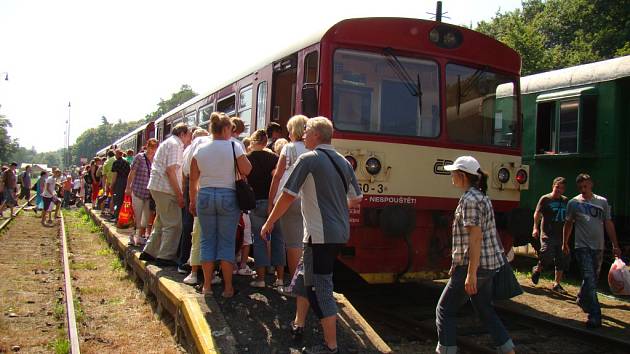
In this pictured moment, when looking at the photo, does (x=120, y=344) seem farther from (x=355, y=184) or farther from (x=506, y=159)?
(x=506, y=159)

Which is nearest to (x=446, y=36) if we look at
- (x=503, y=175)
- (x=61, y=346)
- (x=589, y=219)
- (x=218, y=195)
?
(x=503, y=175)

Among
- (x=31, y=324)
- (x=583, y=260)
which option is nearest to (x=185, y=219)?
(x=31, y=324)

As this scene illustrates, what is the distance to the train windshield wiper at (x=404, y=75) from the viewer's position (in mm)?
6445

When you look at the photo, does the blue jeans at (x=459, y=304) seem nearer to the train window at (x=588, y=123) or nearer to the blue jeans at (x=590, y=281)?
the blue jeans at (x=590, y=281)

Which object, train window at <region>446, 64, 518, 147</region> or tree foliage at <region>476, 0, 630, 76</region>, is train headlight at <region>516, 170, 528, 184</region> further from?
tree foliage at <region>476, 0, 630, 76</region>

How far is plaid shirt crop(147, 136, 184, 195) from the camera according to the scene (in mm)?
6508

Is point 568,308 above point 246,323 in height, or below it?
below

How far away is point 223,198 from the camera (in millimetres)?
5250

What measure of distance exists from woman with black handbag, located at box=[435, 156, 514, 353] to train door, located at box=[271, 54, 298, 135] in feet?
10.1

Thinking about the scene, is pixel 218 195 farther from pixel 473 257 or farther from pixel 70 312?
pixel 70 312

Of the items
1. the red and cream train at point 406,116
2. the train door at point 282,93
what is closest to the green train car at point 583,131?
the red and cream train at point 406,116

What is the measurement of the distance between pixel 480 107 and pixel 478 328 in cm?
254

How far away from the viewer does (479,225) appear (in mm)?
4355

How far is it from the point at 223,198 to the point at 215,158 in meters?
0.35
